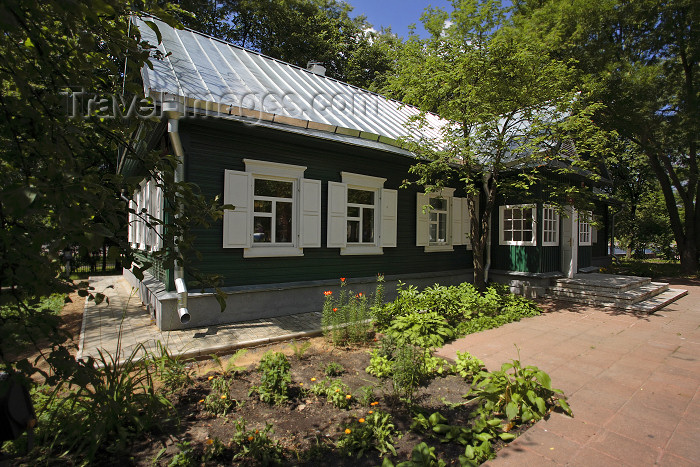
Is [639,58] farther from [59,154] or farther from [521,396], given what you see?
[59,154]

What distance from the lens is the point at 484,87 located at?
698 centimetres

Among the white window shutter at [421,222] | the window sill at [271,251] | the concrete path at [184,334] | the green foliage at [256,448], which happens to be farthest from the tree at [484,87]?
the green foliage at [256,448]

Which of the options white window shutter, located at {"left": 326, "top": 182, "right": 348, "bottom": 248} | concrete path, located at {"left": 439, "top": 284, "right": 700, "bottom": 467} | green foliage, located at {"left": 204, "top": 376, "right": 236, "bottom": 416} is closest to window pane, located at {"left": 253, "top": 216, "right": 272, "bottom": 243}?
white window shutter, located at {"left": 326, "top": 182, "right": 348, "bottom": 248}

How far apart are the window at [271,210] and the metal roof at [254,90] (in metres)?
1.08

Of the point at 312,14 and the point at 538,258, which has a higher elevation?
the point at 312,14

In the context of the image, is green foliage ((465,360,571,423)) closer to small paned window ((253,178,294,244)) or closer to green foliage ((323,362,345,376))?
green foliage ((323,362,345,376))

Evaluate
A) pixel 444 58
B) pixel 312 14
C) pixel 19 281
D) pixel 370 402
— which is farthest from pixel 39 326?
pixel 312 14

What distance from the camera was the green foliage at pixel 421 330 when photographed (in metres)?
4.95

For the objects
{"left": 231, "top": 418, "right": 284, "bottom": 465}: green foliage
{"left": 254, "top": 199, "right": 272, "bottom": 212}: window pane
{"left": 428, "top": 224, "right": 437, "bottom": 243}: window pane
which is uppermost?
{"left": 254, "top": 199, "right": 272, "bottom": 212}: window pane

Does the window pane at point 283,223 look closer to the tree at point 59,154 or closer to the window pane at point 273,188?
the window pane at point 273,188

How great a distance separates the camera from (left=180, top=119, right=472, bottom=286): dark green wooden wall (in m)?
6.22

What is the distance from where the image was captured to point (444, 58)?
24.3 ft

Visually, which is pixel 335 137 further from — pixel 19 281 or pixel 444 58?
pixel 19 281

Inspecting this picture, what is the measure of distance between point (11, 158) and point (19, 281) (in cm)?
76
